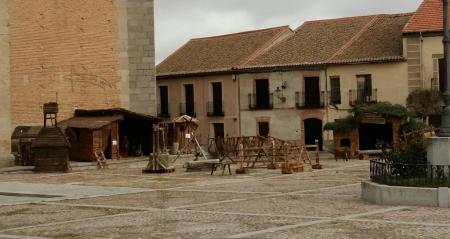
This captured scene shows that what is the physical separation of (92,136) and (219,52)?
710 inches

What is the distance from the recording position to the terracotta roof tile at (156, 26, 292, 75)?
4224 centimetres

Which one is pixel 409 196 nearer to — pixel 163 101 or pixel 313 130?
pixel 313 130

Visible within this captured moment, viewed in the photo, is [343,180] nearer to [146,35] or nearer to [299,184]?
[299,184]

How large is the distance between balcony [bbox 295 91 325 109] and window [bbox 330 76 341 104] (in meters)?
0.50

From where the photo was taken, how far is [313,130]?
38094 mm

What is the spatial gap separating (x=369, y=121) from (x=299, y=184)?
14.0 meters

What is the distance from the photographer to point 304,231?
9852 millimetres

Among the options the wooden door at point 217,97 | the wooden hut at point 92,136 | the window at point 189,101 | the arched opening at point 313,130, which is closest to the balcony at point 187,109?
the window at point 189,101

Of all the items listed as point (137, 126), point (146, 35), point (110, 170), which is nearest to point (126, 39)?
point (146, 35)

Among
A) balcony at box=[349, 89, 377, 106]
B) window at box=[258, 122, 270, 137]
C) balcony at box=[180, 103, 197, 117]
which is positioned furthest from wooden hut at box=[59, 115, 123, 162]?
balcony at box=[180, 103, 197, 117]

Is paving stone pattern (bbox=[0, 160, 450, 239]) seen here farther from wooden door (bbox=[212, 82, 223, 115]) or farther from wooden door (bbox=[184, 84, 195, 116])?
wooden door (bbox=[184, 84, 195, 116])

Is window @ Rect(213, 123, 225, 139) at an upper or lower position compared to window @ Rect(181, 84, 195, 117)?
lower

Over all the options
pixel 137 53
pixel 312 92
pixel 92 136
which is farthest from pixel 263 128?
pixel 92 136

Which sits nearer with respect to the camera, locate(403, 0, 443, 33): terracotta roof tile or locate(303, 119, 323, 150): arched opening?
locate(403, 0, 443, 33): terracotta roof tile
